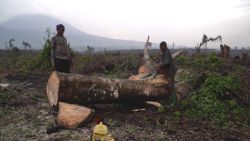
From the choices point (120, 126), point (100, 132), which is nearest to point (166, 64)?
point (120, 126)

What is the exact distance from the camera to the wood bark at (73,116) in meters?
6.34

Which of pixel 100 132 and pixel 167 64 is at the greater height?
pixel 167 64

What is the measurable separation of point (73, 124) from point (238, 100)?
4664 mm

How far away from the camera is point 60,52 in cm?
823

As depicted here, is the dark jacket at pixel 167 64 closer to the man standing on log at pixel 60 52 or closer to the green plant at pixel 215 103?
the green plant at pixel 215 103

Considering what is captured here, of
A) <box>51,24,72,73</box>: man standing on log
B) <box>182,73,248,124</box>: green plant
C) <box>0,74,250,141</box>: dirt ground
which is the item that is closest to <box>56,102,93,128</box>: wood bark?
<box>0,74,250,141</box>: dirt ground

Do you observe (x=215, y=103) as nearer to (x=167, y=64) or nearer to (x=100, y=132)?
(x=167, y=64)

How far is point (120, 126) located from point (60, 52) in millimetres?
2789

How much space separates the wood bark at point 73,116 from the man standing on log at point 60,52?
6.21 ft

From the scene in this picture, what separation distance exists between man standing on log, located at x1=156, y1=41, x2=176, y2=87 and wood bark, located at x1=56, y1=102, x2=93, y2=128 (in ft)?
8.51

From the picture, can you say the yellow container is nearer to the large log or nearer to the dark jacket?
the large log

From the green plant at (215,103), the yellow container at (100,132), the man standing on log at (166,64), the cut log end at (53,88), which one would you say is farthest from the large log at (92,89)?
the yellow container at (100,132)

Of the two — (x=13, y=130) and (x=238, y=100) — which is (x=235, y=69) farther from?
(x=13, y=130)

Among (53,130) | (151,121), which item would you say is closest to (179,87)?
(151,121)
